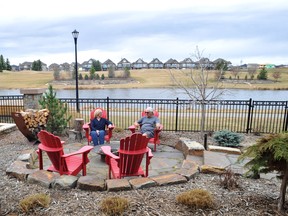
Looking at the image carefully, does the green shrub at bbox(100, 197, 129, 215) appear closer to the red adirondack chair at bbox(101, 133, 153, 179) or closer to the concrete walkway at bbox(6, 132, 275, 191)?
the concrete walkway at bbox(6, 132, 275, 191)

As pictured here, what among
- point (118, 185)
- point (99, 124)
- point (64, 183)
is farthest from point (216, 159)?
point (99, 124)

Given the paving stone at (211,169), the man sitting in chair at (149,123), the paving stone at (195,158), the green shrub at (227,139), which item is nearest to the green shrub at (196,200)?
the paving stone at (211,169)

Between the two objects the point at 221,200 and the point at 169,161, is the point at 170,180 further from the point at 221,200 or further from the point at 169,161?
the point at 169,161

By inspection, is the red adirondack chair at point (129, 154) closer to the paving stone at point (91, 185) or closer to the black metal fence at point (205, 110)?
the paving stone at point (91, 185)

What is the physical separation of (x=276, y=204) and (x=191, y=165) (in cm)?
141

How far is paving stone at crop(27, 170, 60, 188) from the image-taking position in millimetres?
3131

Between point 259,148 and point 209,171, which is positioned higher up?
point 259,148

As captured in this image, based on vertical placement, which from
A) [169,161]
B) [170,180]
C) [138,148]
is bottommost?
[169,161]

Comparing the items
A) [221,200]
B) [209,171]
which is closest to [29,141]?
[209,171]

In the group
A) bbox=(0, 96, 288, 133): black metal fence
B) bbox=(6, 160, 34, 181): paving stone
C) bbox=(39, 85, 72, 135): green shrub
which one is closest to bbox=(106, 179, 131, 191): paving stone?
bbox=(6, 160, 34, 181): paving stone

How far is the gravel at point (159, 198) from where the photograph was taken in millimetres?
2520

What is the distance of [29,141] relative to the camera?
590 centimetres

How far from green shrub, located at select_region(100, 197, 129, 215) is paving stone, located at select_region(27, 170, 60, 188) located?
0.99 metres

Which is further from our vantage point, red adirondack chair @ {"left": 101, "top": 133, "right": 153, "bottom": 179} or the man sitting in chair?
the man sitting in chair
